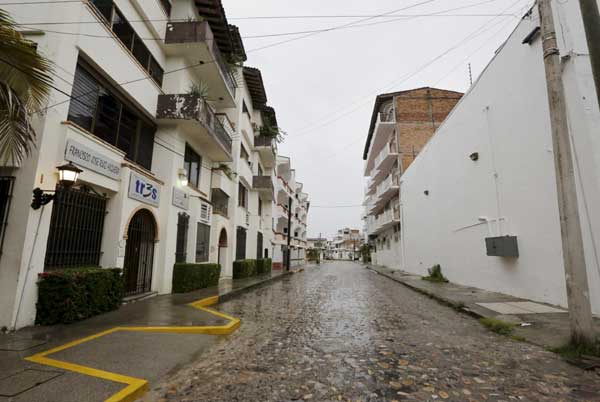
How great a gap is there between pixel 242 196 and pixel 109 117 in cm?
1244

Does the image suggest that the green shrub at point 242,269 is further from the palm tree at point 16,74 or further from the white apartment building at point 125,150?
the palm tree at point 16,74

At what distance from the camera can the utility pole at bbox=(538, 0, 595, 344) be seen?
13.9ft

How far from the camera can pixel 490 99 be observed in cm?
1053

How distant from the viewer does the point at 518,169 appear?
8.95m

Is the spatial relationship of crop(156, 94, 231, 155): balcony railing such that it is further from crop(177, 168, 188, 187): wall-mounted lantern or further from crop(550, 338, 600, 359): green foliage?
crop(550, 338, 600, 359): green foliage

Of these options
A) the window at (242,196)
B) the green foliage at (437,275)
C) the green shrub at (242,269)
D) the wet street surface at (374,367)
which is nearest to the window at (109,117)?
the wet street surface at (374,367)

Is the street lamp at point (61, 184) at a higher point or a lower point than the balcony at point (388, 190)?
lower

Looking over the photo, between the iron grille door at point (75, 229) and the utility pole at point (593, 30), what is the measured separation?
9223mm

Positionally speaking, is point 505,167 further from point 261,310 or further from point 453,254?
point 261,310

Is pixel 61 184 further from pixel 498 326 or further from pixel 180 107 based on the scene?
pixel 498 326

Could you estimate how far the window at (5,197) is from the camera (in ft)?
18.2

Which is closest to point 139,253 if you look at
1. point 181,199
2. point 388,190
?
point 181,199

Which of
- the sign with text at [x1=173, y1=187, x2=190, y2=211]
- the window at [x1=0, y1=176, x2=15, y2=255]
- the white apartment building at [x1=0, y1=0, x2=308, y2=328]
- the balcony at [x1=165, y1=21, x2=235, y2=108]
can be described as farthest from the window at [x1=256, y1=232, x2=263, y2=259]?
the window at [x1=0, y1=176, x2=15, y2=255]

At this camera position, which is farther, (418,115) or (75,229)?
(418,115)
